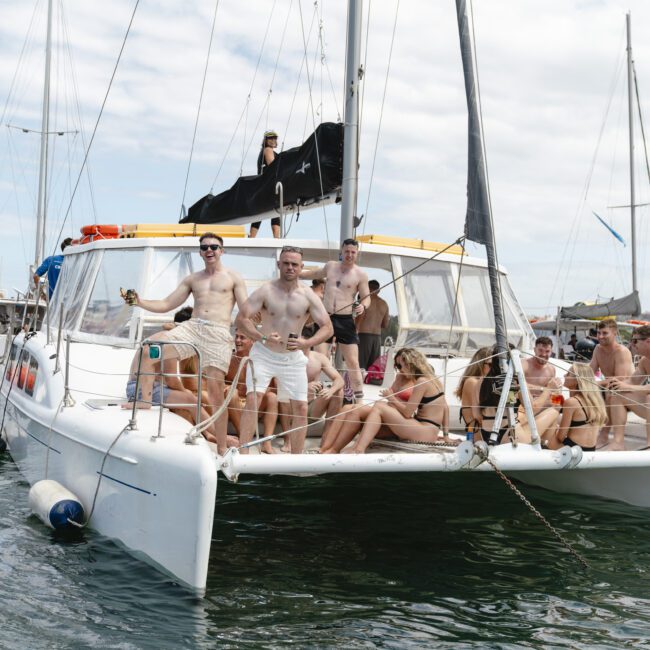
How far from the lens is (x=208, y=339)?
6.84 m

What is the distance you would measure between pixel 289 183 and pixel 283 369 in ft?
11.8

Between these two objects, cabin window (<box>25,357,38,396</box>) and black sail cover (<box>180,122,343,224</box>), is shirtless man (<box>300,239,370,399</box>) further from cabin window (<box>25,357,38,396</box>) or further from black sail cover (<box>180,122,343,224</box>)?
cabin window (<box>25,357,38,396</box>)

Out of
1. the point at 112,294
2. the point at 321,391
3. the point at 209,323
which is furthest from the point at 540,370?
the point at 112,294

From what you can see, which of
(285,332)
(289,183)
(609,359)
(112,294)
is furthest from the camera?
(289,183)

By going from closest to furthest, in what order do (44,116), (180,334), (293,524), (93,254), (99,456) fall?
(99,456) < (180,334) < (293,524) < (93,254) < (44,116)

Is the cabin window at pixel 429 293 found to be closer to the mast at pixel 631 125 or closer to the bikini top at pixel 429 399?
the bikini top at pixel 429 399

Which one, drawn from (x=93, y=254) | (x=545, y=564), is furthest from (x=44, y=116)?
(x=545, y=564)

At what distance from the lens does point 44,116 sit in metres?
26.4

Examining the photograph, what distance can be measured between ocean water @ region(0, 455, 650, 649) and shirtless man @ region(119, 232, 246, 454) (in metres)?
1.18

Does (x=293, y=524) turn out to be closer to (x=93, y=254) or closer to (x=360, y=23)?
(x=93, y=254)

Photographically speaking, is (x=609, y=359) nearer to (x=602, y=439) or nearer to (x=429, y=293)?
(x=602, y=439)

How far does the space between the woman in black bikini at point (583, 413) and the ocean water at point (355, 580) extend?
767 millimetres

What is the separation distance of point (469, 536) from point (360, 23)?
205 inches

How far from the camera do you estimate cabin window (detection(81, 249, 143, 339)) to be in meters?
8.95
